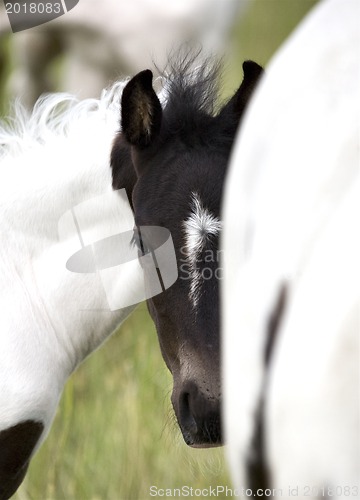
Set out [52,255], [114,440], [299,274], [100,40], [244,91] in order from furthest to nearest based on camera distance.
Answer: [100,40] → [114,440] → [52,255] → [244,91] → [299,274]

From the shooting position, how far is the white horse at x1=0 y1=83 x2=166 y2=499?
2174mm

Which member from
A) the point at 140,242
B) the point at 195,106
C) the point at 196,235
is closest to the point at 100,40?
the point at 195,106

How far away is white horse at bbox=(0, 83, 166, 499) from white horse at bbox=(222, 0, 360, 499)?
1255 mm

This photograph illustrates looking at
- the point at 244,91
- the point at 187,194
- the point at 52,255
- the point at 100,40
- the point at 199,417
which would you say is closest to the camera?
the point at 199,417

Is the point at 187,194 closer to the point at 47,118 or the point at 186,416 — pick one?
the point at 186,416

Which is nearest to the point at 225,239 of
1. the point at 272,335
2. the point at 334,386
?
the point at 272,335

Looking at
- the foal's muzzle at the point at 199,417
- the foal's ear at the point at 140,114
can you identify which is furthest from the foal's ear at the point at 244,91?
the foal's muzzle at the point at 199,417

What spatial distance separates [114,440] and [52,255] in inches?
47.3

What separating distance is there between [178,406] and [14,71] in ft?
12.6

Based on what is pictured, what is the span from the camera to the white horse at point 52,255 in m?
2.17

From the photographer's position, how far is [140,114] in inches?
80.3

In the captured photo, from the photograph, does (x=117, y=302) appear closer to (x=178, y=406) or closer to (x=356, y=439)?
(x=178, y=406)

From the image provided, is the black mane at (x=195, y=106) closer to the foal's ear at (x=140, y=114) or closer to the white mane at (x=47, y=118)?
the foal's ear at (x=140, y=114)

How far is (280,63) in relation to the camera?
0.99 m
